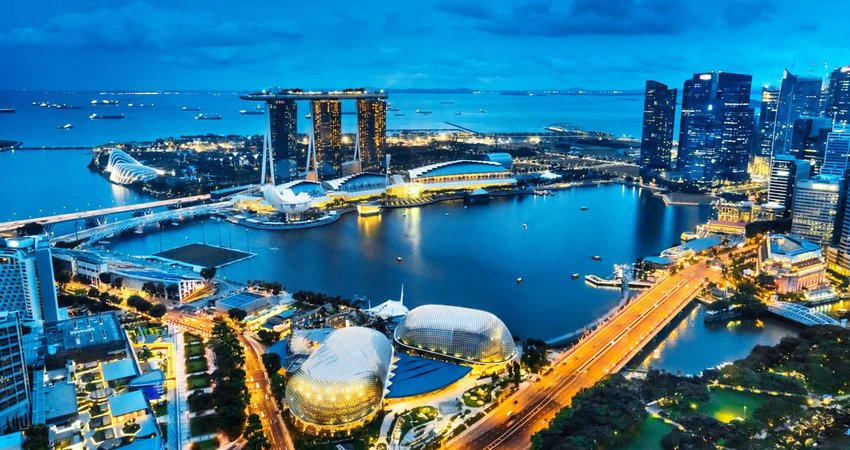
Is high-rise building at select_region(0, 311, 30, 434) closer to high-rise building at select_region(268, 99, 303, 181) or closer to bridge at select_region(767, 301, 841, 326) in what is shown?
bridge at select_region(767, 301, 841, 326)

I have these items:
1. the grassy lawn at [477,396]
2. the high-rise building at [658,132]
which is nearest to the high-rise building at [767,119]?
the high-rise building at [658,132]

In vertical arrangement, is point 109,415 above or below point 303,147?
below

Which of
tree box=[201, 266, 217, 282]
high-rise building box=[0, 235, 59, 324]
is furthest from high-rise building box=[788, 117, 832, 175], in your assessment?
high-rise building box=[0, 235, 59, 324]

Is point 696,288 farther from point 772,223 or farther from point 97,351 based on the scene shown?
point 97,351

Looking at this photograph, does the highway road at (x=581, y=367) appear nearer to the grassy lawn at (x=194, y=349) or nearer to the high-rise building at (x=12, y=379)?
the grassy lawn at (x=194, y=349)

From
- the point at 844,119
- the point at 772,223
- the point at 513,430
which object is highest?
the point at 844,119

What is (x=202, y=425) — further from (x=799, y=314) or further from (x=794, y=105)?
(x=794, y=105)

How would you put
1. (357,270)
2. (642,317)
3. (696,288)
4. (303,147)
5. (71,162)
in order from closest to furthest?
(642,317) < (696,288) < (357,270) < (71,162) < (303,147)

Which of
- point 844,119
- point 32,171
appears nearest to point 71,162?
point 32,171
